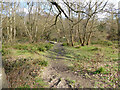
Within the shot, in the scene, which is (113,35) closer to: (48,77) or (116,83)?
(116,83)

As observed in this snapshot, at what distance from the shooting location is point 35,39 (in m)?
10.4

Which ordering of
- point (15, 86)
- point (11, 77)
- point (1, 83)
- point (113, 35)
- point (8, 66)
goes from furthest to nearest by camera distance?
1. point (113, 35)
2. point (8, 66)
3. point (11, 77)
4. point (15, 86)
5. point (1, 83)

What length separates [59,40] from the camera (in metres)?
16.4

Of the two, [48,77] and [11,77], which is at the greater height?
[11,77]

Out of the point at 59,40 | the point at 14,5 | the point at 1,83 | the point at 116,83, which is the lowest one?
the point at 116,83

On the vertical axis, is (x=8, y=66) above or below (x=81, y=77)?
above

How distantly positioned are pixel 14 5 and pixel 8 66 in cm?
687

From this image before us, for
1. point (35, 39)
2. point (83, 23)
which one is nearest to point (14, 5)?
point (35, 39)

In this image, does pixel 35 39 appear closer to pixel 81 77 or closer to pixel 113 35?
pixel 81 77

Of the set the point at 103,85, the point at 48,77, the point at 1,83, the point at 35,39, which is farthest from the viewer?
the point at 35,39

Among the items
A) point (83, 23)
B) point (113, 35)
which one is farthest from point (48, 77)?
point (113, 35)

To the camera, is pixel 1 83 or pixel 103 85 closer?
pixel 1 83

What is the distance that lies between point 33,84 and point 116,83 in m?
3.30

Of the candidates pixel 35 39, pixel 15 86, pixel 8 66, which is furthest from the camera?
pixel 35 39
